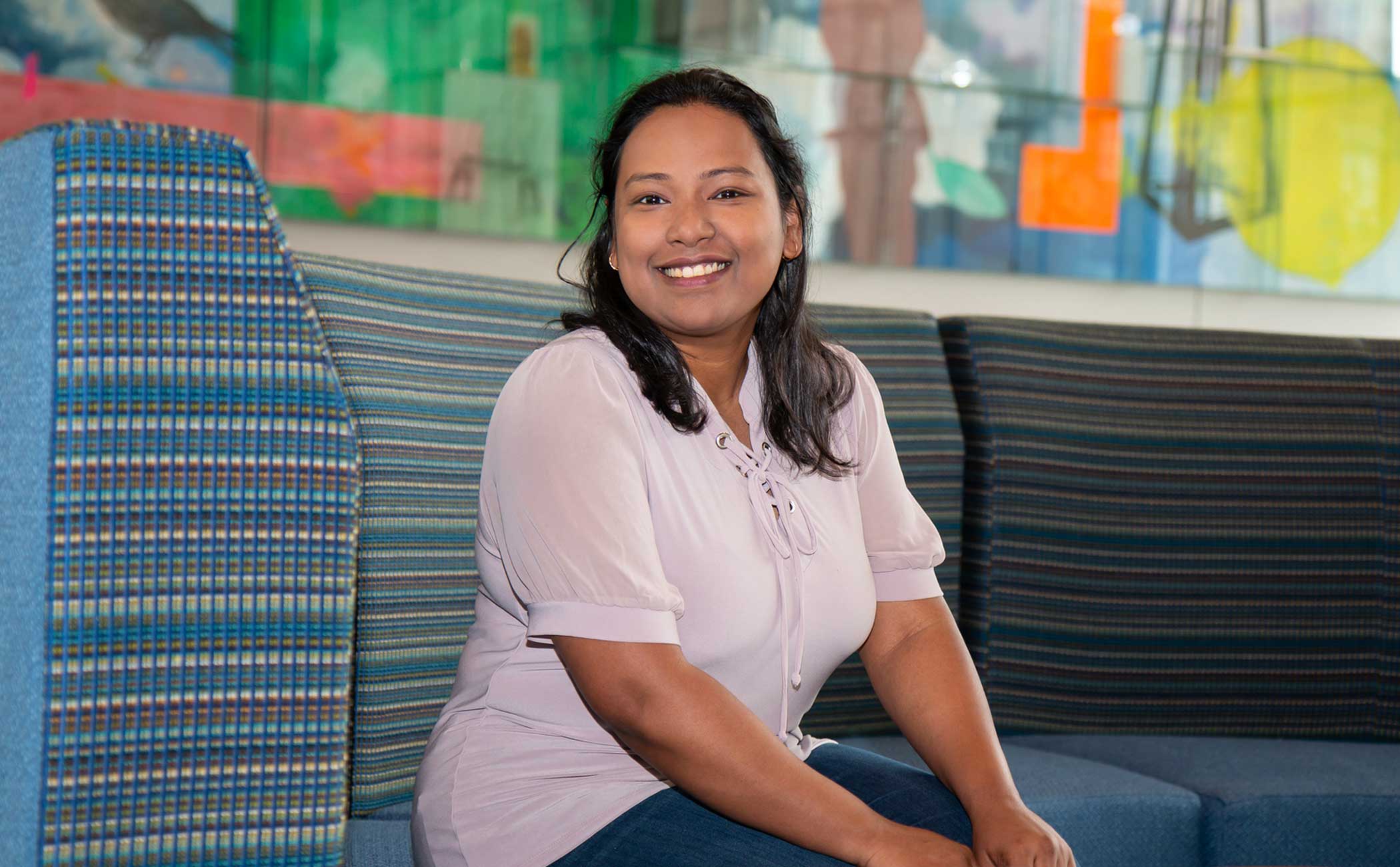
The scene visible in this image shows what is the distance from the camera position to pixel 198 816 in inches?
34.1

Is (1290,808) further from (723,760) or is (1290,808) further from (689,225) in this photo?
(689,225)

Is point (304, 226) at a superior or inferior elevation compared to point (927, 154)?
inferior

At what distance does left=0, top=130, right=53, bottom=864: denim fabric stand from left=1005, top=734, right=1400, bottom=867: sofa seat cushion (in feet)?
4.70

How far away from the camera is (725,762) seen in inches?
44.4

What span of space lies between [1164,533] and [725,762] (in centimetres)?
121

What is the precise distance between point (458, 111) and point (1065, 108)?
184 centimetres

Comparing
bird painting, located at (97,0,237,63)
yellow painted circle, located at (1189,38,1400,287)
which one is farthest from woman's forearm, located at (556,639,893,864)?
yellow painted circle, located at (1189,38,1400,287)

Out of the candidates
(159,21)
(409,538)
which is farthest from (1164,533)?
(159,21)

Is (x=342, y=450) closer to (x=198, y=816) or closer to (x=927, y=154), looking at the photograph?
(x=198, y=816)

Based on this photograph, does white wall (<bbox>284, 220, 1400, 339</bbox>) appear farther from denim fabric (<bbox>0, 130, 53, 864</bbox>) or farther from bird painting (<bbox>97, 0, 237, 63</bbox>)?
denim fabric (<bbox>0, 130, 53, 864</bbox>)

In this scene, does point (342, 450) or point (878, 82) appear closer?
point (342, 450)

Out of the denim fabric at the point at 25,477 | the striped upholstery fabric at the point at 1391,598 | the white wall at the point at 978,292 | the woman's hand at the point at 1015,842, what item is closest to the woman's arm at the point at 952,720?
the woman's hand at the point at 1015,842

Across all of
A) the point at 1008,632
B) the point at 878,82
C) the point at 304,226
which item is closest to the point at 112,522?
the point at 1008,632

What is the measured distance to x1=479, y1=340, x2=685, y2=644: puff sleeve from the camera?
114 centimetres
